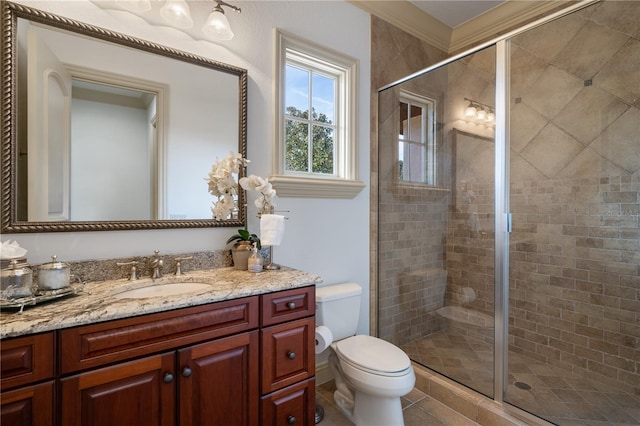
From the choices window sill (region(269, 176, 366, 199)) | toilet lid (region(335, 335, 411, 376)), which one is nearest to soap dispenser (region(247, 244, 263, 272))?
window sill (region(269, 176, 366, 199))

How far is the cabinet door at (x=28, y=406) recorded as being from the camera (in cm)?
83

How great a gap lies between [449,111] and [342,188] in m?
1.12

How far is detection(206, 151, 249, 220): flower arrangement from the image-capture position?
166cm

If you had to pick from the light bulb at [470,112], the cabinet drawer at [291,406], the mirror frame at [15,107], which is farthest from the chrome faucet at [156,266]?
the light bulb at [470,112]

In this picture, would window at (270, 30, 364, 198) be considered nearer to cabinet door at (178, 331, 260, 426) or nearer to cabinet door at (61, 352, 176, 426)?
cabinet door at (178, 331, 260, 426)

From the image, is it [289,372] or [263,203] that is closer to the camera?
[289,372]

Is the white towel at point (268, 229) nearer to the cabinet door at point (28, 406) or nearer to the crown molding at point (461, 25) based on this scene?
the cabinet door at point (28, 406)

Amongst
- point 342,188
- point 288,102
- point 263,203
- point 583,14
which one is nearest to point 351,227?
point 342,188

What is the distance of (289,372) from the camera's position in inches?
53.5

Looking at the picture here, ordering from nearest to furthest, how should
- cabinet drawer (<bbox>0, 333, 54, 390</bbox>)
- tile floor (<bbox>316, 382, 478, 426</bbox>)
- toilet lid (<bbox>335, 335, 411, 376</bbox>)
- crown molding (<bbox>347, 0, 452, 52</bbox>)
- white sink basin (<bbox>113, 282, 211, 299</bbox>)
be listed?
cabinet drawer (<bbox>0, 333, 54, 390</bbox>), white sink basin (<bbox>113, 282, 211, 299</bbox>), toilet lid (<bbox>335, 335, 411, 376</bbox>), tile floor (<bbox>316, 382, 478, 426</bbox>), crown molding (<bbox>347, 0, 452, 52</bbox>)

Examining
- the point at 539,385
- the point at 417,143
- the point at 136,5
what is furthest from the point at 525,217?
the point at 136,5

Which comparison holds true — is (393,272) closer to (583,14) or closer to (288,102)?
(288,102)

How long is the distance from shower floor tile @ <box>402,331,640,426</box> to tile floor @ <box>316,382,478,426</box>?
0.71ft

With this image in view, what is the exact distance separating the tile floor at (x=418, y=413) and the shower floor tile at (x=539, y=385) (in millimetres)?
217
